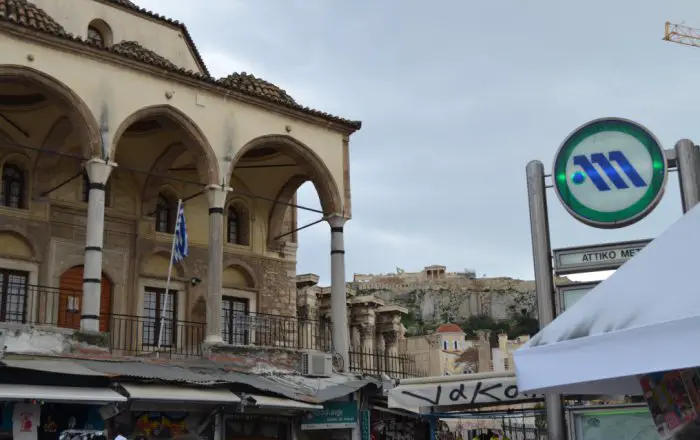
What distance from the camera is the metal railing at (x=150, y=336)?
17.8 m

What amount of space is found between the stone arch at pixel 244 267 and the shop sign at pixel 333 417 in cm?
511

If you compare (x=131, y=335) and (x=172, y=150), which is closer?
(x=131, y=335)

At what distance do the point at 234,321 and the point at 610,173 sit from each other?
14.4 meters

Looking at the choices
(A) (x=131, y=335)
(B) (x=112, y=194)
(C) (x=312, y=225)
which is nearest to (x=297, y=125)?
(C) (x=312, y=225)

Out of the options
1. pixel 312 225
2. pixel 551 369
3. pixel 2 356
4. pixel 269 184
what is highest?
pixel 269 184

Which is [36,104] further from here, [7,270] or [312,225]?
[312,225]

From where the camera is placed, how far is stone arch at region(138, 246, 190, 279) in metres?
19.5

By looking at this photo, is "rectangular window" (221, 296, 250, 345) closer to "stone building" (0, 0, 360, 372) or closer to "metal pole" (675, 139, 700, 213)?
"stone building" (0, 0, 360, 372)

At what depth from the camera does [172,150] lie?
20.0 m

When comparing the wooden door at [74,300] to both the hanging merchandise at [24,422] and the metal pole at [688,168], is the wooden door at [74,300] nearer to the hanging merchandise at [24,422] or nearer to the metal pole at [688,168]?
the hanging merchandise at [24,422]

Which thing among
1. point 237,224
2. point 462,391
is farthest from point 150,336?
point 462,391

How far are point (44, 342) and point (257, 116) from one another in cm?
705

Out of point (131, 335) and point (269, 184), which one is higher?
point (269, 184)

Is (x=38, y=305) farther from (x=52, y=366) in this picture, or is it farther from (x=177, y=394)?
(x=177, y=394)
